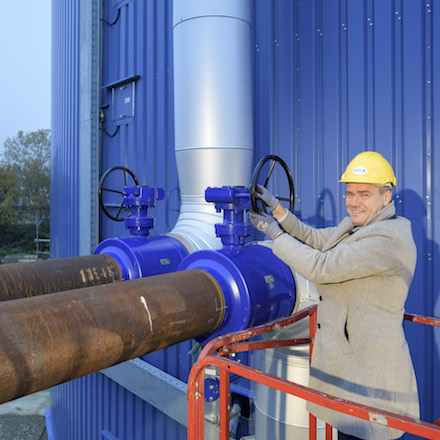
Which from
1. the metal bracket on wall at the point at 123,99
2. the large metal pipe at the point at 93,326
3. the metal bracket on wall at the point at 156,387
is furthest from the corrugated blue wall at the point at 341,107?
the large metal pipe at the point at 93,326

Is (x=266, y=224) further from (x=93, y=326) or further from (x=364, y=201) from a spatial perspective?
(x=93, y=326)

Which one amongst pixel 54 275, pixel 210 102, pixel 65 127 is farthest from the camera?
pixel 65 127

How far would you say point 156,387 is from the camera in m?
4.66

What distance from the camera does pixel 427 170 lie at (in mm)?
2689

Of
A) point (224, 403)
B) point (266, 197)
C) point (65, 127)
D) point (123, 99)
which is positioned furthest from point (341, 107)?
point (65, 127)

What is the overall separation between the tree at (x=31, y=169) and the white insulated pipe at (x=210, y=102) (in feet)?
86.7

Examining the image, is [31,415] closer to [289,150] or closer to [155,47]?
[155,47]

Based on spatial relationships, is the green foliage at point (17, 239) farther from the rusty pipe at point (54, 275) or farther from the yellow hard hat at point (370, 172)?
the yellow hard hat at point (370, 172)

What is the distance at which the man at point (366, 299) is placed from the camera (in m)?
1.67

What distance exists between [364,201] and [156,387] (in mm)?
3602

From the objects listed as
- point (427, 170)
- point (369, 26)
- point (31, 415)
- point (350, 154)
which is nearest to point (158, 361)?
point (350, 154)

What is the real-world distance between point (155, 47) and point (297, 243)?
383 centimetres

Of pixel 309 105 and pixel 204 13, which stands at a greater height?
pixel 204 13

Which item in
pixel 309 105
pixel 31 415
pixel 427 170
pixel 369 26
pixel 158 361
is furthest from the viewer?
pixel 31 415
